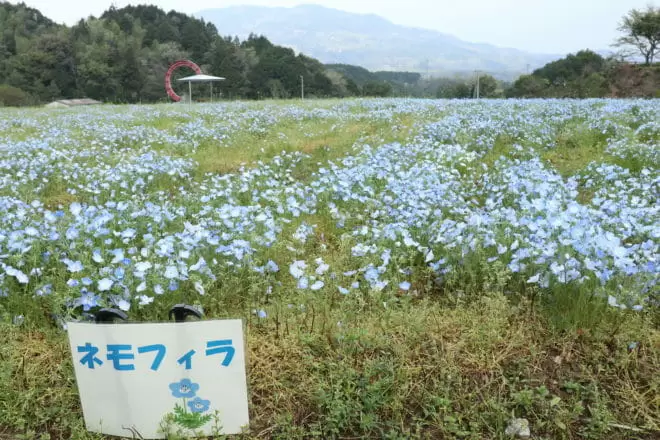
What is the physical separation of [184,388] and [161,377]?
3.7 inches

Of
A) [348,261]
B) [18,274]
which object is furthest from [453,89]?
[18,274]

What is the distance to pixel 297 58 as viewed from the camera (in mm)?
53375

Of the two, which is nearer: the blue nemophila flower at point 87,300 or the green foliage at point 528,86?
the blue nemophila flower at point 87,300

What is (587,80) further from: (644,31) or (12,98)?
(12,98)

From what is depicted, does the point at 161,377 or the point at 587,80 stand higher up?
the point at 587,80

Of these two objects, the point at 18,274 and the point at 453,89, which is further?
the point at 453,89

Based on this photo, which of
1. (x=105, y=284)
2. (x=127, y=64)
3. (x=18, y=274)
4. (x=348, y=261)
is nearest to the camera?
(x=105, y=284)

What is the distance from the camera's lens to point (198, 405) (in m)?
1.82

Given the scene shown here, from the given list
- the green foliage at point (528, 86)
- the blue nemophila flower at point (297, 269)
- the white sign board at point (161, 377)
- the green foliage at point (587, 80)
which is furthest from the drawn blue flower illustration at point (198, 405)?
the green foliage at point (528, 86)

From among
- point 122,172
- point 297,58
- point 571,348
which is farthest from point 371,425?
point 297,58

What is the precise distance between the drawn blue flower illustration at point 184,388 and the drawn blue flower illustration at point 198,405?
1.0 inches

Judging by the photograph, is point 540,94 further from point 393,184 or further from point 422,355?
point 422,355

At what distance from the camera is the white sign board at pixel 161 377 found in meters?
1.72

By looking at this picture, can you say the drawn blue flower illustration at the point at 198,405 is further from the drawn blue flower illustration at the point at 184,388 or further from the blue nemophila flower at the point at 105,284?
the blue nemophila flower at the point at 105,284
